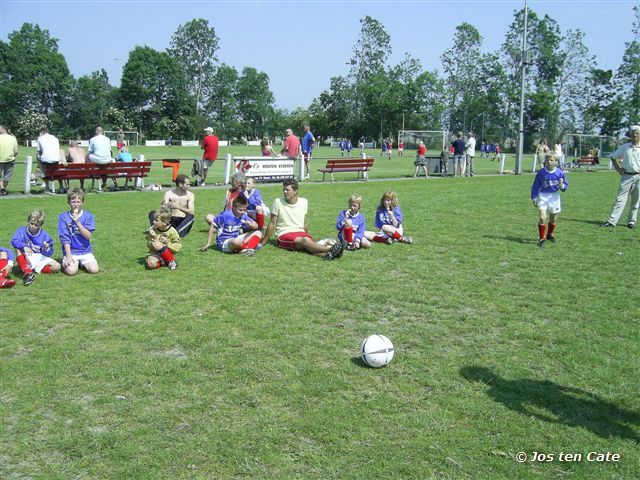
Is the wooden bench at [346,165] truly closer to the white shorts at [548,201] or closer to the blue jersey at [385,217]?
the blue jersey at [385,217]

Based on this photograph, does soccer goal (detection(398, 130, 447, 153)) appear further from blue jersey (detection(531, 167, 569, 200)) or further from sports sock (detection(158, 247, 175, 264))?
sports sock (detection(158, 247, 175, 264))

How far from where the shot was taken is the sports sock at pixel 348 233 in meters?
9.30

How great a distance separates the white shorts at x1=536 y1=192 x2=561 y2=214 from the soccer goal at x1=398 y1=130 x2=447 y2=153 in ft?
105

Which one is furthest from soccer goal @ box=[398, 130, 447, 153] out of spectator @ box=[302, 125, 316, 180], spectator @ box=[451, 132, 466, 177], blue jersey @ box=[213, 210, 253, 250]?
blue jersey @ box=[213, 210, 253, 250]

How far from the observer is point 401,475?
327 cm

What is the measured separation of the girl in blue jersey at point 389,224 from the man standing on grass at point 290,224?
1299 millimetres

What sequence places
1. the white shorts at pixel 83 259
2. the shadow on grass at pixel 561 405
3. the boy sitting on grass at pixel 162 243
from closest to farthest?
the shadow on grass at pixel 561 405 < the white shorts at pixel 83 259 < the boy sitting on grass at pixel 162 243

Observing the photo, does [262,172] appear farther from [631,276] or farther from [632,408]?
[632,408]

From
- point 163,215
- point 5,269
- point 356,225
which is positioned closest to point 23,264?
point 5,269

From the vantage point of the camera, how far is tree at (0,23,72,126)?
9206cm

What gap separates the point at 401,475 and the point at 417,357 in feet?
5.88

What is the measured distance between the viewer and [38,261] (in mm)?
7664

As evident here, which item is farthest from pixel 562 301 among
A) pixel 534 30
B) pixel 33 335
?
pixel 534 30

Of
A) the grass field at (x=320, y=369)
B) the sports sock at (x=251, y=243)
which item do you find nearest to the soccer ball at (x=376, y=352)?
the grass field at (x=320, y=369)
